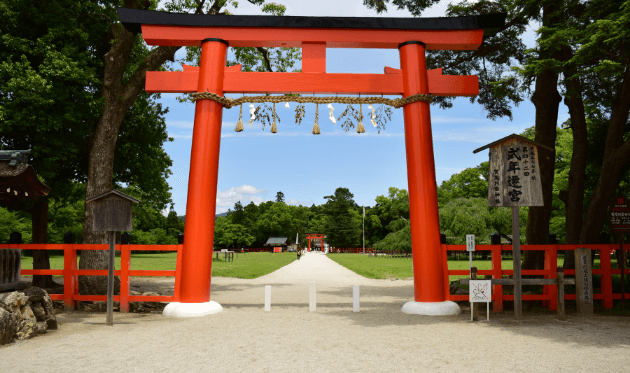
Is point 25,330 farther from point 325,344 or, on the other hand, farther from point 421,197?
point 421,197

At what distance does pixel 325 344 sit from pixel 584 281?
5842mm

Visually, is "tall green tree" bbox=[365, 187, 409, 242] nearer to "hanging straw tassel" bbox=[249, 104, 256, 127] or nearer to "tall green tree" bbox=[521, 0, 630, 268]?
"tall green tree" bbox=[521, 0, 630, 268]

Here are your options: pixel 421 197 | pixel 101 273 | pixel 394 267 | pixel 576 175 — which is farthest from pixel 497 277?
pixel 394 267

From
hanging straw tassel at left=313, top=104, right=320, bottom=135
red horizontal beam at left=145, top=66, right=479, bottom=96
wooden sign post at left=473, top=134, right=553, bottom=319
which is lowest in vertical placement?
wooden sign post at left=473, top=134, right=553, bottom=319

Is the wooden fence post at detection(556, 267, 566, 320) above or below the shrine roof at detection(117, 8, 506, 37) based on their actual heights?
below

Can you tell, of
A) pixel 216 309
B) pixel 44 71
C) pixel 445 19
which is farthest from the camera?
pixel 44 71

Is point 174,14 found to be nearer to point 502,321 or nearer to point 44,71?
point 44,71

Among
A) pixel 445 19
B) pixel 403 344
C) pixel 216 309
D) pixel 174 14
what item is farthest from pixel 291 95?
pixel 403 344

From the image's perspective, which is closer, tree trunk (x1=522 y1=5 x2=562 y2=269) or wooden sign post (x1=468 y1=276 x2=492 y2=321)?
wooden sign post (x1=468 y1=276 x2=492 y2=321)

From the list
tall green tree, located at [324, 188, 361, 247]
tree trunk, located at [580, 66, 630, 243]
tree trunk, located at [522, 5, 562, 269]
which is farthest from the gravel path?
tall green tree, located at [324, 188, 361, 247]

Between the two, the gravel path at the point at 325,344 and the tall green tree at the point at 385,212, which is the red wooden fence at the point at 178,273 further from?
the tall green tree at the point at 385,212

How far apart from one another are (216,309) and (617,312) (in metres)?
8.12

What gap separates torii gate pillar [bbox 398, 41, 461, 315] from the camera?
8344 mm

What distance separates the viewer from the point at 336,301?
35.1 feet
